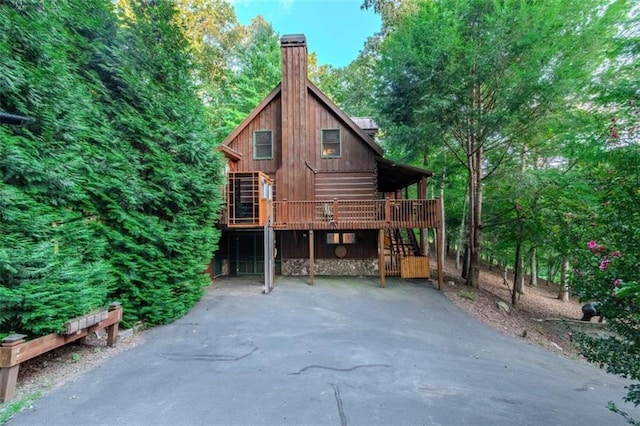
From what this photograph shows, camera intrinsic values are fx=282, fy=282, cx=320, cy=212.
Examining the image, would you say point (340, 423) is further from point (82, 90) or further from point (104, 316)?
point (82, 90)

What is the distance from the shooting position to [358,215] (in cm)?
1080

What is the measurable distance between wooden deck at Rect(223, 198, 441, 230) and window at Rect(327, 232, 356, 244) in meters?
1.73

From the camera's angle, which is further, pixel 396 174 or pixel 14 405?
pixel 396 174

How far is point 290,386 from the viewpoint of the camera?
372 centimetres

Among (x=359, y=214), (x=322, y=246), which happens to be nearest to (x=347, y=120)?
(x=359, y=214)

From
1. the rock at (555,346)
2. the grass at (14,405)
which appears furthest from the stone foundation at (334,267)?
the grass at (14,405)

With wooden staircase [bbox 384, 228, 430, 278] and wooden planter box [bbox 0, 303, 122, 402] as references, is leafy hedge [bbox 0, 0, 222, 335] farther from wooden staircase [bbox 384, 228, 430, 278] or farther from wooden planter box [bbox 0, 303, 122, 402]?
wooden staircase [bbox 384, 228, 430, 278]

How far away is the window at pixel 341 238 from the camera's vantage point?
1246cm

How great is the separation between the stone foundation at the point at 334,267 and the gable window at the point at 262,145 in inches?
190

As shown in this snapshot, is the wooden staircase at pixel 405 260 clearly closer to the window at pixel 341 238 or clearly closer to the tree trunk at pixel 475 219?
the window at pixel 341 238

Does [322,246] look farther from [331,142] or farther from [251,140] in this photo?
[251,140]

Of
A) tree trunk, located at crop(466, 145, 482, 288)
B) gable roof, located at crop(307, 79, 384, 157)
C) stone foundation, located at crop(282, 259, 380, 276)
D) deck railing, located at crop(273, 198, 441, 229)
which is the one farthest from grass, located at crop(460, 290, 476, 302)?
gable roof, located at crop(307, 79, 384, 157)

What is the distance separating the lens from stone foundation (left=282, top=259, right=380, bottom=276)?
12.3m

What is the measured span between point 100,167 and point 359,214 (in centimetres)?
797
